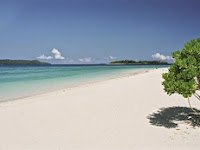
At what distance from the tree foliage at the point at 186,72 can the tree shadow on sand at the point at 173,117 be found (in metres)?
1.91

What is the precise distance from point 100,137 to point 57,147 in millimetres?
1313

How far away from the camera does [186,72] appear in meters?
4.15

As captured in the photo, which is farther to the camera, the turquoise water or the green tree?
the turquoise water

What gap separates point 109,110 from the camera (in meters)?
7.41

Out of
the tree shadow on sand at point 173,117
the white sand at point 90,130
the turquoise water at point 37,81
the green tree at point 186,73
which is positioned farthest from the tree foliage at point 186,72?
the turquoise water at point 37,81

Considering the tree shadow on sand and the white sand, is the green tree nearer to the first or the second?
the white sand

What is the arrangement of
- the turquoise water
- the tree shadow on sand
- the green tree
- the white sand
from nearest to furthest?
the green tree, the white sand, the tree shadow on sand, the turquoise water

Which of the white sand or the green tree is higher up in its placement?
the green tree

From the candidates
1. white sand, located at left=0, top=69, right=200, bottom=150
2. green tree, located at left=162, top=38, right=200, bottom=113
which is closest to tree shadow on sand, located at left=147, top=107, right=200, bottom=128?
white sand, located at left=0, top=69, right=200, bottom=150

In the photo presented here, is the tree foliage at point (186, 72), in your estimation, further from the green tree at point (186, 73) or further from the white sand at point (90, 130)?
the white sand at point (90, 130)

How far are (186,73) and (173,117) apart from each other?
2956mm

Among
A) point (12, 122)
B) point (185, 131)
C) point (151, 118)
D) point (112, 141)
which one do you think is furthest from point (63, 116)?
point (185, 131)

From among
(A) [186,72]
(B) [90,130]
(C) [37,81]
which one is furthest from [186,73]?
(C) [37,81]

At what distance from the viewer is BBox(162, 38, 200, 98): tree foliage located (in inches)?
157
